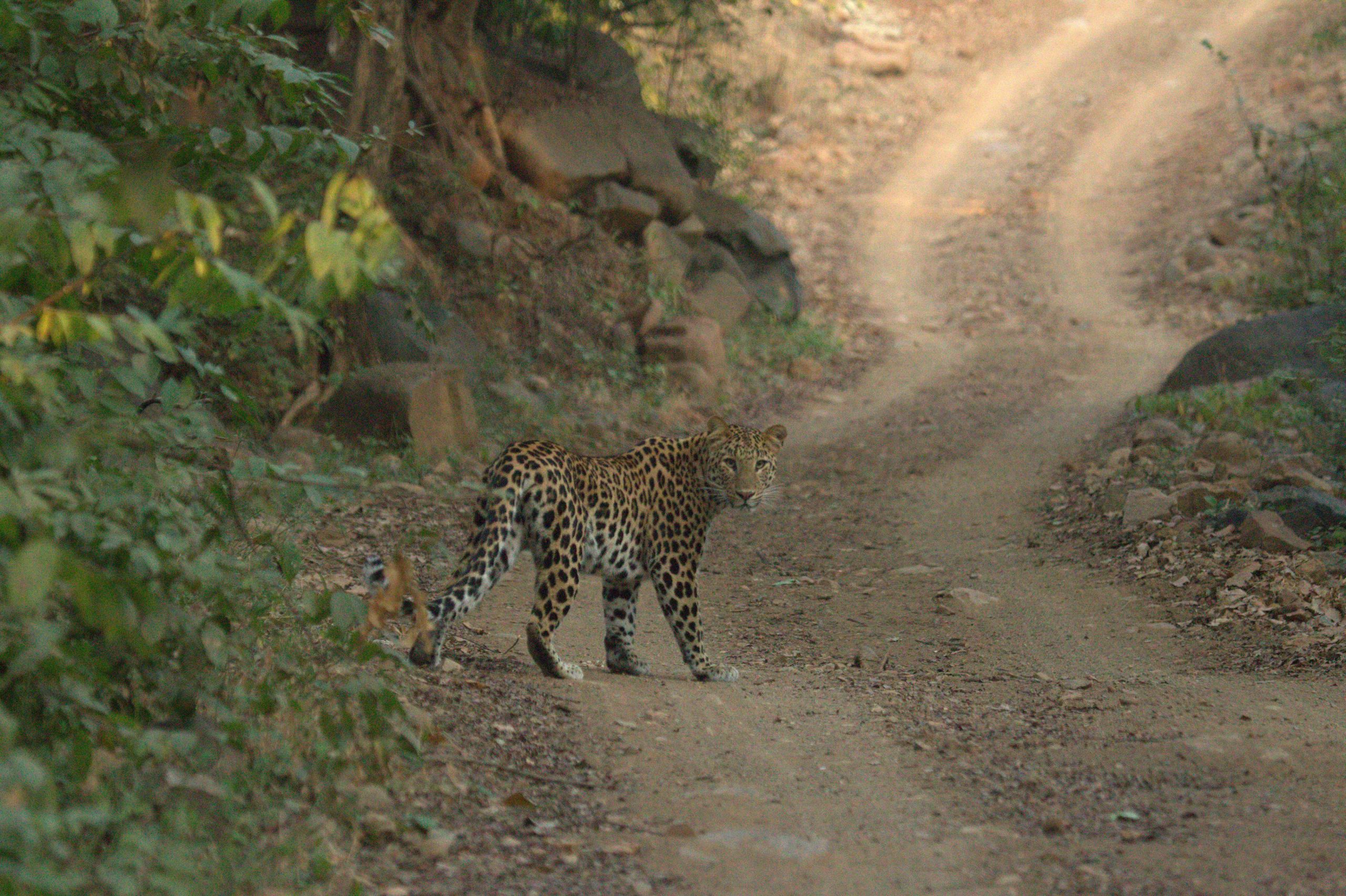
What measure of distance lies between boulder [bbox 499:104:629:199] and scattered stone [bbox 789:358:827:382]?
10.8 feet

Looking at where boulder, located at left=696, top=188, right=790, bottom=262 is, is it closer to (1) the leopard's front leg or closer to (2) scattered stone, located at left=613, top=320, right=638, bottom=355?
(2) scattered stone, located at left=613, top=320, right=638, bottom=355

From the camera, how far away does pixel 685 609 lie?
724cm

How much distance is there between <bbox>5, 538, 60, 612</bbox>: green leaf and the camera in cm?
297

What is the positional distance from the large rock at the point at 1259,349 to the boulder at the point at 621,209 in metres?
6.71

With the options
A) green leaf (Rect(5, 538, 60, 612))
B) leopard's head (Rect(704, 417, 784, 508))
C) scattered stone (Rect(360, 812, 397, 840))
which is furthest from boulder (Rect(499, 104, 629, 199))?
green leaf (Rect(5, 538, 60, 612))

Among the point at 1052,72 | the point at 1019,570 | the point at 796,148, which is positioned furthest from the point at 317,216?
the point at 1052,72

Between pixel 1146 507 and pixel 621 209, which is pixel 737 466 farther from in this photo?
pixel 621 209

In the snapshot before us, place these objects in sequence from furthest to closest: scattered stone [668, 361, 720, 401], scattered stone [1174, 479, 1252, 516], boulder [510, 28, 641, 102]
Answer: boulder [510, 28, 641, 102], scattered stone [668, 361, 720, 401], scattered stone [1174, 479, 1252, 516]

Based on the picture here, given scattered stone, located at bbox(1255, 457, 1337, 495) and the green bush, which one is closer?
the green bush

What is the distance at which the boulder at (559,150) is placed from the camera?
16359 millimetres

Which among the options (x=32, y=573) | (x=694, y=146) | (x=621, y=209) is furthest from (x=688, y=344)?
(x=32, y=573)

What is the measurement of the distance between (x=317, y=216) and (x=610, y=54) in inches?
330

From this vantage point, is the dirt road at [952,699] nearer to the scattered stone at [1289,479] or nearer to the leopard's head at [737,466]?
the leopard's head at [737,466]

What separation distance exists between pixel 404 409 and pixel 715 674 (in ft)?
15.5
